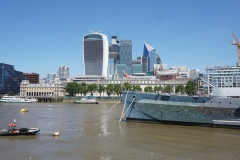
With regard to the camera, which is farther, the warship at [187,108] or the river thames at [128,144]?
the warship at [187,108]

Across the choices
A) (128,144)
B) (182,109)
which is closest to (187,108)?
(182,109)

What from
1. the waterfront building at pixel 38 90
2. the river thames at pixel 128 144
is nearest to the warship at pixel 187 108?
the river thames at pixel 128 144

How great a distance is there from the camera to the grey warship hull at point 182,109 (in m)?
36.5

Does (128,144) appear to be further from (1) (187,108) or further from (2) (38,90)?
(2) (38,90)

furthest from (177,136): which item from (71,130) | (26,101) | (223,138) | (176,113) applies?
(26,101)

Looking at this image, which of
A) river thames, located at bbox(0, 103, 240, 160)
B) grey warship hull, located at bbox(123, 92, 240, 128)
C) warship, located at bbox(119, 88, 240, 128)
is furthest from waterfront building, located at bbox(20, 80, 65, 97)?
river thames, located at bbox(0, 103, 240, 160)

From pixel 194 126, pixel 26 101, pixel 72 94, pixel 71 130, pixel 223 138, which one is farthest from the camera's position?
pixel 72 94

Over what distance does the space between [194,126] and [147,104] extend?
23.7ft

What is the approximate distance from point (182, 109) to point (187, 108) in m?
0.71

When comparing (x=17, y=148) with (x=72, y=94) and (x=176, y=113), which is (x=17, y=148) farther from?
(x=72, y=94)

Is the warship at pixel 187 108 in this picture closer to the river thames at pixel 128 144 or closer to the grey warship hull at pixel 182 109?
the grey warship hull at pixel 182 109

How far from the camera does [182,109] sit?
126 feet

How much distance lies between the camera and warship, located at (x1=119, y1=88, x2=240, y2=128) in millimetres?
36531

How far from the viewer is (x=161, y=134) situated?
1259 inches
